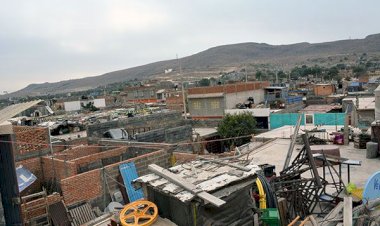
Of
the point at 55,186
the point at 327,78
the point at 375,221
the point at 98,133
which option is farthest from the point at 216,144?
the point at 327,78

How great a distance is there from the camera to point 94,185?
11008 mm

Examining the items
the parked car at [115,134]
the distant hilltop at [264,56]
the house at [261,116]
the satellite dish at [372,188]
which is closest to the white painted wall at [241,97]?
the house at [261,116]

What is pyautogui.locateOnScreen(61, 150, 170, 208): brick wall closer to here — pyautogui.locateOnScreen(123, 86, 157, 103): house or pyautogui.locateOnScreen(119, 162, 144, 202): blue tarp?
pyautogui.locateOnScreen(119, 162, 144, 202): blue tarp

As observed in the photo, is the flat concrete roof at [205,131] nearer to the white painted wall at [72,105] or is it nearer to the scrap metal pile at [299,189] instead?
the scrap metal pile at [299,189]

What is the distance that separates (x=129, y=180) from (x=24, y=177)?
13.3ft

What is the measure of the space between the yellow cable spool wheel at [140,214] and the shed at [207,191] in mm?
204

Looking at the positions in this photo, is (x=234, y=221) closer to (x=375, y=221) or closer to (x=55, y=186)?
(x=375, y=221)

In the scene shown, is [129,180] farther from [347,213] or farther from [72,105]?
[72,105]

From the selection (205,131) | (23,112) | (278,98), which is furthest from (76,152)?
(278,98)

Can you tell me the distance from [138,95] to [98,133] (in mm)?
52003

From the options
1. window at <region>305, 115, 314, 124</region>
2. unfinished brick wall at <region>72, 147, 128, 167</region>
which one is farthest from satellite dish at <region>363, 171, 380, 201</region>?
window at <region>305, 115, 314, 124</region>

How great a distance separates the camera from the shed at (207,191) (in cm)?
548

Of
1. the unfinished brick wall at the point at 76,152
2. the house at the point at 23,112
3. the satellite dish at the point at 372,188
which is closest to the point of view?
the house at the point at 23,112

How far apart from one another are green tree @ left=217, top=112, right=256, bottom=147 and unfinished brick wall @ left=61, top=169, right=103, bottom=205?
14940 mm
